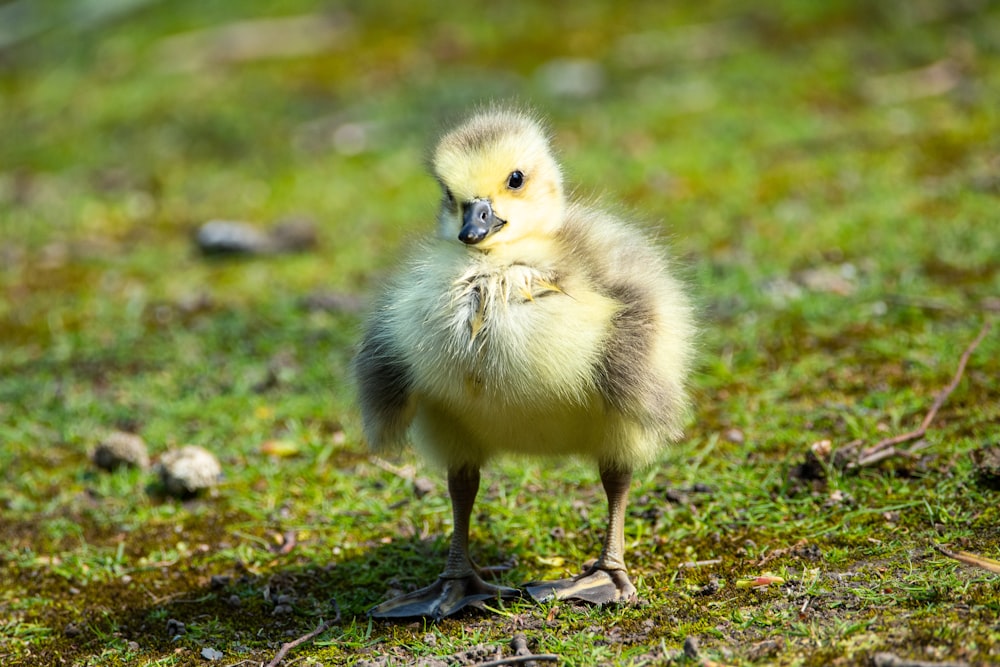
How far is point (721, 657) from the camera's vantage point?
294 centimetres

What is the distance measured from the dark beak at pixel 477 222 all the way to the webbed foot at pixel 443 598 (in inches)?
43.8

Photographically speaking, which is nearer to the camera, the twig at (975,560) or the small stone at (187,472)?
the twig at (975,560)

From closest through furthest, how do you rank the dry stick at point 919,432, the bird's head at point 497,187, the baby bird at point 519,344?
the baby bird at point 519,344, the bird's head at point 497,187, the dry stick at point 919,432

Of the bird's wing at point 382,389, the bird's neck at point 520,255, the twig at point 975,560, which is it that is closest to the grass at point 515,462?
the twig at point 975,560

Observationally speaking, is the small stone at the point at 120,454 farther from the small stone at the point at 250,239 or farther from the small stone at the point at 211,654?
the small stone at the point at 250,239

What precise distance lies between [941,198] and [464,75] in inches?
200

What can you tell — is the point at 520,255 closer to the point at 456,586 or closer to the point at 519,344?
the point at 519,344

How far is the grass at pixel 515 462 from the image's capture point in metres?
3.55

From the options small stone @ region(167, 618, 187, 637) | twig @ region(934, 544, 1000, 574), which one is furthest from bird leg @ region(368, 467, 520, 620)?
twig @ region(934, 544, 1000, 574)

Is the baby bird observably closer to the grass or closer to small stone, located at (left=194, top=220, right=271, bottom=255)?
the grass

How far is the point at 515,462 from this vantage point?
456 cm

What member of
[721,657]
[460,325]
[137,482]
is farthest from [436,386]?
[137,482]

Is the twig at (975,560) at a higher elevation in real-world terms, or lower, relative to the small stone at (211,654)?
higher

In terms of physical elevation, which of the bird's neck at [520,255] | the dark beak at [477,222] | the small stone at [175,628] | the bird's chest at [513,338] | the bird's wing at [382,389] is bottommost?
the small stone at [175,628]
